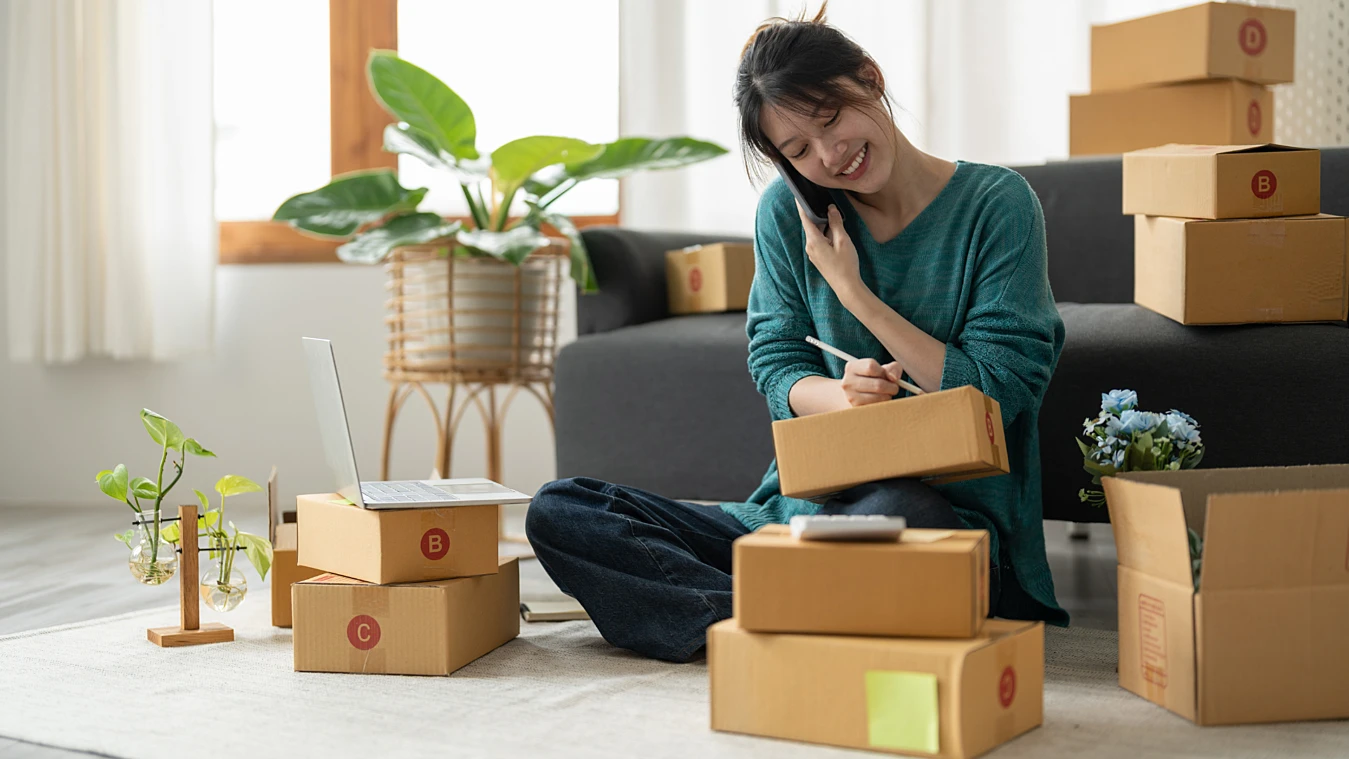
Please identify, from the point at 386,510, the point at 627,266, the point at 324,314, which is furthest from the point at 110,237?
the point at 386,510

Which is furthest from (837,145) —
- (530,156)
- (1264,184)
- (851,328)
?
(530,156)

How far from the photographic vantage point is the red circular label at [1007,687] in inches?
46.6

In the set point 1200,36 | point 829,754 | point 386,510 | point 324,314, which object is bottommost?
point 829,754

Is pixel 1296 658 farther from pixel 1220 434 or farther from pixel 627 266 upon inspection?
pixel 627 266

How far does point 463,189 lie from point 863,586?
5.74 ft

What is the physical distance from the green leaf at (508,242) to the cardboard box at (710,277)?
28 centimetres

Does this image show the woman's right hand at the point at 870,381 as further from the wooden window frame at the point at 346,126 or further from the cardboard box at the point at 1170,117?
the wooden window frame at the point at 346,126

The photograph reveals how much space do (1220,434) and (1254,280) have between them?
0.76ft

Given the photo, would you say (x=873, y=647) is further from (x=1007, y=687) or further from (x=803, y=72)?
(x=803, y=72)

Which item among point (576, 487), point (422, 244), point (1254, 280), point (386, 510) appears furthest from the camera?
point (422, 244)

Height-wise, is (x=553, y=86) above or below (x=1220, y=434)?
above

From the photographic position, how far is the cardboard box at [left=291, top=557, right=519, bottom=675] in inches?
59.2

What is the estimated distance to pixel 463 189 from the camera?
8.77ft

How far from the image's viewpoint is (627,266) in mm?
2461
